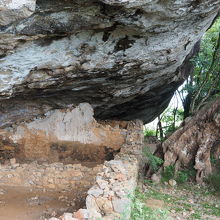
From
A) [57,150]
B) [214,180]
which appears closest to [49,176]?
[57,150]

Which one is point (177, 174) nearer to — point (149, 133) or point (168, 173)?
point (168, 173)

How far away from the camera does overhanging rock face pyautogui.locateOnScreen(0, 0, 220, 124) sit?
12.6ft

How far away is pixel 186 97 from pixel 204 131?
2.98 meters

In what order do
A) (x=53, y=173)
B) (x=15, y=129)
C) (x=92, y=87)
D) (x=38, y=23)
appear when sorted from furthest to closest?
(x=15, y=129)
(x=92, y=87)
(x=53, y=173)
(x=38, y=23)

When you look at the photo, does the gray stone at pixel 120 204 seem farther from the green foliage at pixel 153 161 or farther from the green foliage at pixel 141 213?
the green foliage at pixel 153 161

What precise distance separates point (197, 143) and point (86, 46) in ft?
10.6

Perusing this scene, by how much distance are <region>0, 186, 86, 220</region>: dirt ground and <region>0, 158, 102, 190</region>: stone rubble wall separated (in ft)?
0.40

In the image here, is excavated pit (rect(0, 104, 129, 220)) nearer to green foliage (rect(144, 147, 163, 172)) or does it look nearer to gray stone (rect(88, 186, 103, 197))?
green foliage (rect(144, 147, 163, 172))

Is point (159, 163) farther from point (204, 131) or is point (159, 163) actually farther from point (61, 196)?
point (61, 196)

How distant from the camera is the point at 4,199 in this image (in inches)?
220

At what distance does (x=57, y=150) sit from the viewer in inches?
288

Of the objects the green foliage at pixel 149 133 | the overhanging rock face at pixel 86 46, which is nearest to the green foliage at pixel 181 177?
the overhanging rock face at pixel 86 46

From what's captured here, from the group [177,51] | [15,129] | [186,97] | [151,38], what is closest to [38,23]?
[151,38]

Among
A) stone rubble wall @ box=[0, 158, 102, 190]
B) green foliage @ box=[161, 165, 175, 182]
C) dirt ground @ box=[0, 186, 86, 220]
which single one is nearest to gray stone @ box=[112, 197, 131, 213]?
dirt ground @ box=[0, 186, 86, 220]
